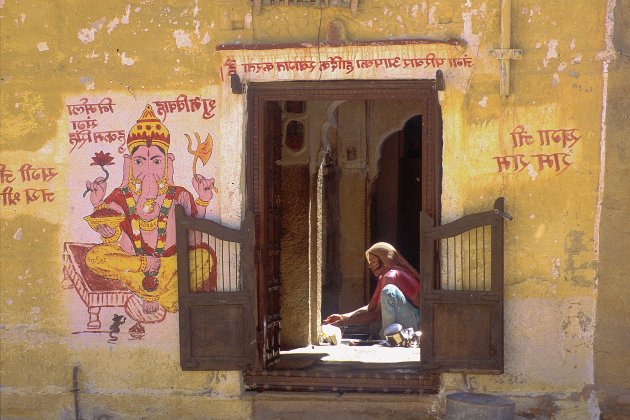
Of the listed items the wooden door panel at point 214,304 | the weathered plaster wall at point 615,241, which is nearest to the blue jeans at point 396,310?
the wooden door panel at point 214,304

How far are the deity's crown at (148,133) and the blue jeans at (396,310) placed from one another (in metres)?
2.72

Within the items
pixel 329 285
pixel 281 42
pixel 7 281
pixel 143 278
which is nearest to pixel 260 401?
pixel 143 278

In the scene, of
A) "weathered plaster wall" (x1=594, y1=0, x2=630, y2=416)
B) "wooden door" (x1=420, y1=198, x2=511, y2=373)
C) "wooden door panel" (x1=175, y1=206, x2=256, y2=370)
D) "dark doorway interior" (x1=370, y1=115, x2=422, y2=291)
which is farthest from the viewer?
"dark doorway interior" (x1=370, y1=115, x2=422, y2=291)

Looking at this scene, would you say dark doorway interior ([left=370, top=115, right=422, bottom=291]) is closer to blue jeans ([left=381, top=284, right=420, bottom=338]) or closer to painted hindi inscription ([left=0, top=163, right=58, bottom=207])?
blue jeans ([left=381, top=284, right=420, bottom=338])

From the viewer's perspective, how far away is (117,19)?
689 centimetres

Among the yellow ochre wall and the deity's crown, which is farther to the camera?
the deity's crown

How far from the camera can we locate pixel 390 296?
28.7 ft

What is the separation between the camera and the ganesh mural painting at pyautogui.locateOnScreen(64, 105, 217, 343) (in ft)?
22.5

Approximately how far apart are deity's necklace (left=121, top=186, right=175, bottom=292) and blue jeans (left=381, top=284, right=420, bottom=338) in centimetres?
250

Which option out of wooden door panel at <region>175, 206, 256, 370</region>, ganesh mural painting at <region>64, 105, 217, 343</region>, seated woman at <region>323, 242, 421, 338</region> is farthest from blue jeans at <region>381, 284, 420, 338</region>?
ganesh mural painting at <region>64, 105, 217, 343</region>

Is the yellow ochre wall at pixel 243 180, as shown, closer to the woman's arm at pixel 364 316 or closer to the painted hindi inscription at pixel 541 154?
the painted hindi inscription at pixel 541 154

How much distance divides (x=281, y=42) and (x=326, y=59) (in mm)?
318

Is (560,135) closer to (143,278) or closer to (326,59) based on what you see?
(326,59)

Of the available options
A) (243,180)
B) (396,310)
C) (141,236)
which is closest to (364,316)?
(396,310)
